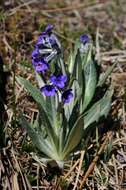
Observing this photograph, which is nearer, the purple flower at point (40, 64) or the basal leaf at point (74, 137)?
the purple flower at point (40, 64)

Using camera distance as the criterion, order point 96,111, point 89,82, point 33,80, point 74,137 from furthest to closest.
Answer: point 33,80
point 89,82
point 96,111
point 74,137

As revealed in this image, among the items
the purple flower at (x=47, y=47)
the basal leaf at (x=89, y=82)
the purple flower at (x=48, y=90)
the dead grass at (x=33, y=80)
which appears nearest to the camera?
the purple flower at (x=48, y=90)

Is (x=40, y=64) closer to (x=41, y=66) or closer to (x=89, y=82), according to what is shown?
(x=41, y=66)

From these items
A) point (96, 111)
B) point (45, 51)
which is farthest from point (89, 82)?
point (45, 51)

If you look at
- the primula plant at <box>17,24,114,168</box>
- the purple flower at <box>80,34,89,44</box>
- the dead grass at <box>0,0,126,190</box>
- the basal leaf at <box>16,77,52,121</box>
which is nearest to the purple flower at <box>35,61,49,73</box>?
the primula plant at <box>17,24,114,168</box>

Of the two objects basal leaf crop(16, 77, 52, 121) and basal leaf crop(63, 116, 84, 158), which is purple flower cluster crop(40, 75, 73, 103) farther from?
basal leaf crop(16, 77, 52, 121)

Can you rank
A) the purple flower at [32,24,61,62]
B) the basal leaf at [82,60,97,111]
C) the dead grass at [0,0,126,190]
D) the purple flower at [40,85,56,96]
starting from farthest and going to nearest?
1. the basal leaf at [82,60,97,111]
2. the dead grass at [0,0,126,190]
3. the purple flower at [32,24,61,62]
4. the purple flower at [40,85,56,96]

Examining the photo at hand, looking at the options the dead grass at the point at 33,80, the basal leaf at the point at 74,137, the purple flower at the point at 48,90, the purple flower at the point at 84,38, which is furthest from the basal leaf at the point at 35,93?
the purple flower at the point at 84,38

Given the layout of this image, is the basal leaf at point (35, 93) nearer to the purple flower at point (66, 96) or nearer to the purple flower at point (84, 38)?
the purple flower at point (66, 96)
